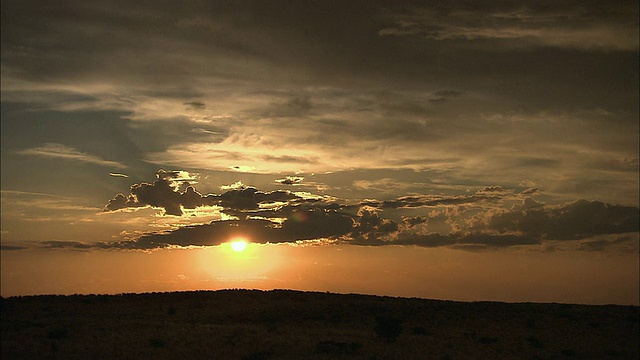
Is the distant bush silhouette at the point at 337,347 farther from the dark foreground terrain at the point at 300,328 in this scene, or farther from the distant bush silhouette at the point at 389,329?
the distant bush silhouette at the point at 389,329

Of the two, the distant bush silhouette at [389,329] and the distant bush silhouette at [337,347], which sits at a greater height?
the distant bush silhouette at [389,329]

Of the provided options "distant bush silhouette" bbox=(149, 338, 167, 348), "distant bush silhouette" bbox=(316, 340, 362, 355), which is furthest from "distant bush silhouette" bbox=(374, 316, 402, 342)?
"distant bush silhouette" bbox=(149, 338, 167, 348)

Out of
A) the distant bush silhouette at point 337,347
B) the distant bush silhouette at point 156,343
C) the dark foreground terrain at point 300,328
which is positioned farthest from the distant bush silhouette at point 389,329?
the distant bush silhouette at point 156,343

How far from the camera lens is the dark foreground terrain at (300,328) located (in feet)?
154

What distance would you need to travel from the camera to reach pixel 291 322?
58.5 m

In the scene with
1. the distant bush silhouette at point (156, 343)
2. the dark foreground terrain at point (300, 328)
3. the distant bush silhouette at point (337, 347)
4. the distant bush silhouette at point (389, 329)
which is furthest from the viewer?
the distant bush silhouette at point (389, 329)

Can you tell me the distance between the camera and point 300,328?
55.0 m

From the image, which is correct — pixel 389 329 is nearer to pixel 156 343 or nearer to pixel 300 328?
pixel 300 328

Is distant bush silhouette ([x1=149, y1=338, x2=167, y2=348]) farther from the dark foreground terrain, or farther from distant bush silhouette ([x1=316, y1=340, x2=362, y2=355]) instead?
distant bush silhouette ([x1=316, y1=340, x2=362, y2=355])

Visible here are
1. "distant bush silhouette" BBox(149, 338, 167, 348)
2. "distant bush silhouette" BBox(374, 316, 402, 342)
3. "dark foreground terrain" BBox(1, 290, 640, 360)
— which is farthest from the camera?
"distant bush silhouette" BBox(374, 316, 402, 342)

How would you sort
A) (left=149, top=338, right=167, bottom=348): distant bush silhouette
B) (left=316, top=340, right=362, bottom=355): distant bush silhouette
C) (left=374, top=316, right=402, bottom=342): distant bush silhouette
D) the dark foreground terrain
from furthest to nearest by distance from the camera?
(left=374, top=316, right=402, bottom=342): distant bush silhouette
(left=149, top=338, right=167, bottom=348): distant bush silhouette
the dark foreground terrain
(left=316, top=340, right=362, bottom=355): distant bush silhouette

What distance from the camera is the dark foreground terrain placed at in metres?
46.9

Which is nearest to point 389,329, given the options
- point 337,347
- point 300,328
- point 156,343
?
point 337,347

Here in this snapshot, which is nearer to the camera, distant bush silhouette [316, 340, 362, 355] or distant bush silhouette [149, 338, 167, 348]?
distant bush silhouette [316, 340, 362, 355]
